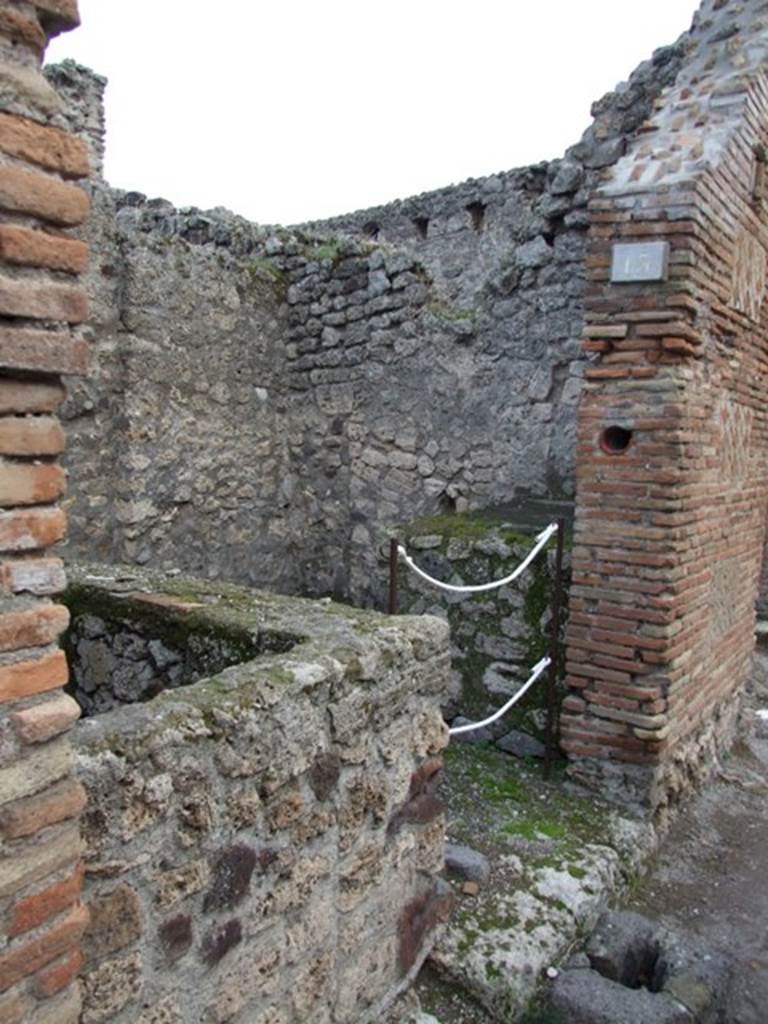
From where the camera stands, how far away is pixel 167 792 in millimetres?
1848

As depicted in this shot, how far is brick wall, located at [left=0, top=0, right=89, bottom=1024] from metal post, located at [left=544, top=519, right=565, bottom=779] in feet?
10.5

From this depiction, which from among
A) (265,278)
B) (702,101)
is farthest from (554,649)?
(265,278)

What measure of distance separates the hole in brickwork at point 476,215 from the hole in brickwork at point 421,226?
77 cm

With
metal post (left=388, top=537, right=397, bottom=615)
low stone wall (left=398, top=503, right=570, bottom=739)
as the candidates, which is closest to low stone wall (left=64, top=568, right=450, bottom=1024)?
metal post (left=388, top=537, right=397, bottom=615)

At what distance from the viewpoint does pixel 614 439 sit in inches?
168

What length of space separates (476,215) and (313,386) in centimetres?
481

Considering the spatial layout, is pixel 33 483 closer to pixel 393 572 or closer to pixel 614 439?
pixel 393 572

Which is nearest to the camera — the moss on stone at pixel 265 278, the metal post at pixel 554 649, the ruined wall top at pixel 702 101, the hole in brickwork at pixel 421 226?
the ruined wall top at pixel 702 101

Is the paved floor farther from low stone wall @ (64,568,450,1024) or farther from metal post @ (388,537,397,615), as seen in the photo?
metal post @ (388,537,397,615)

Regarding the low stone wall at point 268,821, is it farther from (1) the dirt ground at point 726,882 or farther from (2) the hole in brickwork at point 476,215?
(2) the hole in brickwork at point 476,215

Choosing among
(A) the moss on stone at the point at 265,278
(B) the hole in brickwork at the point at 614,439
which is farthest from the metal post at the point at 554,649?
(A) the moss on stone at the point at 265,278

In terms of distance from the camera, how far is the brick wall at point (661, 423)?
409 centimetres

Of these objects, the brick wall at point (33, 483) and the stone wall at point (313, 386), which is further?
the stone wall at point (313, 386)

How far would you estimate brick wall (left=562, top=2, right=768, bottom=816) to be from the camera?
409 centimetres
